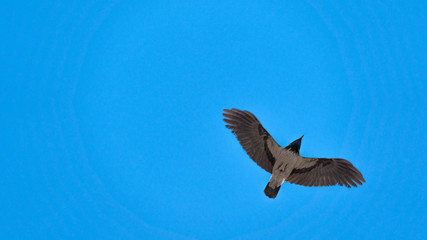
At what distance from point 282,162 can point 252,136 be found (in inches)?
55.9

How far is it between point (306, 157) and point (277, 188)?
1523 millimetres

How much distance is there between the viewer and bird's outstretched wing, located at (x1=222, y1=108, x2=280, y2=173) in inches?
533

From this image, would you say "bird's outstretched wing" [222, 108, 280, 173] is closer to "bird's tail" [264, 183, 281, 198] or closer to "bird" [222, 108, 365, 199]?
"bird" [222, 108, 365, 199]

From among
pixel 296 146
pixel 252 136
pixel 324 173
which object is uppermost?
pixel 252 136

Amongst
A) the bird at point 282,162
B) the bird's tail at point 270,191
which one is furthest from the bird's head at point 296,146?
the bird's tail at point 270,191

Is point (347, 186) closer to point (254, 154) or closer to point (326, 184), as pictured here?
point (326, 184)

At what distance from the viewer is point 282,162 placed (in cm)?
1352

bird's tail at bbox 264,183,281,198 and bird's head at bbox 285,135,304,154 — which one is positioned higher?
bird's head at bbox 285,135,304,154

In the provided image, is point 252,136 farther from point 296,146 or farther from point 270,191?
point 270,191

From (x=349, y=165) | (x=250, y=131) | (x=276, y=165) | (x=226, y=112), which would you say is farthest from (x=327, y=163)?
(x=226, y=112)

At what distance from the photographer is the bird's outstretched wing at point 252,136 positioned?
13.5 m

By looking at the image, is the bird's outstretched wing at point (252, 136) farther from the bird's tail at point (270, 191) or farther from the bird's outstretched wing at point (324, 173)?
the bird's outstretched wing at point (324, 173)

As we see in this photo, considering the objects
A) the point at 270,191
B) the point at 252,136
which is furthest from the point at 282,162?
the point at 252,136

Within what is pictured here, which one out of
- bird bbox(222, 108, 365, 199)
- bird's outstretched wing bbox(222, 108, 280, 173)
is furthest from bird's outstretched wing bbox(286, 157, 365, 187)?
bird's outstretched wing bbox(222, 108, 280, 173)
